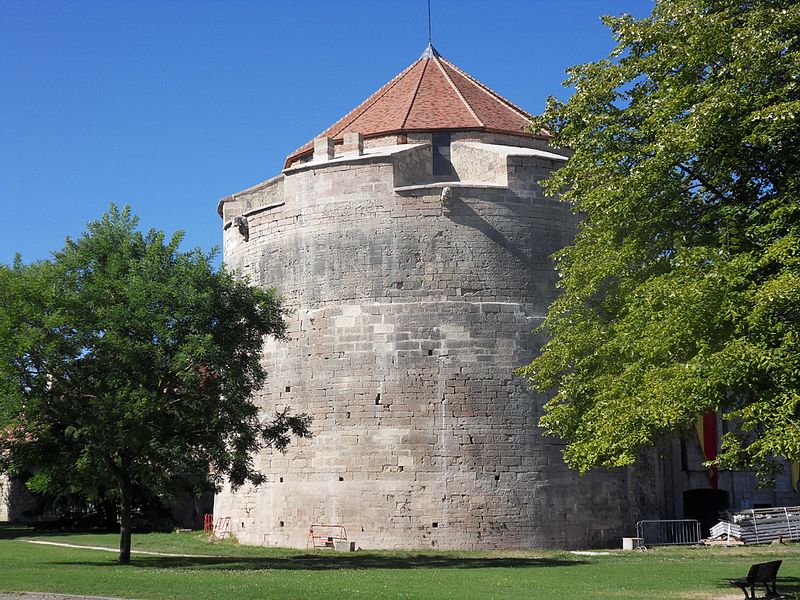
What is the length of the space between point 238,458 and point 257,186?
1205cm

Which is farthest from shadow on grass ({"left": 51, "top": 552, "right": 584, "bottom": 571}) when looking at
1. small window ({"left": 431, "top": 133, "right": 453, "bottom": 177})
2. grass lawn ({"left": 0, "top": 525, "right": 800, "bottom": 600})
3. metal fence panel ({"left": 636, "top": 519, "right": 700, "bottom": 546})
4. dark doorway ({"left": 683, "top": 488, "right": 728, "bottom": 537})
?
dark doorway ({"left": 683, "top": 488, "right": 728, "bottom": 537})

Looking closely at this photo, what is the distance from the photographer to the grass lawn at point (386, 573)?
14.8 meters

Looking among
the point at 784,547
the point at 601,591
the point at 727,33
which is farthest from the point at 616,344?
the point at 784,547

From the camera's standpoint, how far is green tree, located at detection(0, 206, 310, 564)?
1948 cm

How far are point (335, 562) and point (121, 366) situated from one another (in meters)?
6.38

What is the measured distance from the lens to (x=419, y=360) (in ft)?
83.8

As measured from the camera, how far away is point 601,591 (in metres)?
15.4

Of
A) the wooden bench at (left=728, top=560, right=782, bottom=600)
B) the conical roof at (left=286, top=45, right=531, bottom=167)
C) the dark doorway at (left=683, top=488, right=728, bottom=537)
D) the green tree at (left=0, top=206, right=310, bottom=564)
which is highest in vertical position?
the conical roof at (left=286, top=45, right=531, bottom=167)

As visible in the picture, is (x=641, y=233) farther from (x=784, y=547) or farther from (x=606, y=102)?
(x=784, y=547)

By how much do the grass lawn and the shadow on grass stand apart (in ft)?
0.08

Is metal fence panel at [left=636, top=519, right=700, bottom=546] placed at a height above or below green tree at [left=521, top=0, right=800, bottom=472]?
below

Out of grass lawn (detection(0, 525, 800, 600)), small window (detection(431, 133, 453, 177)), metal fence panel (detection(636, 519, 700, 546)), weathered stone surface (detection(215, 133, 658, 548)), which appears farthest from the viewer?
small window (detection(431, 133, 453, 177))

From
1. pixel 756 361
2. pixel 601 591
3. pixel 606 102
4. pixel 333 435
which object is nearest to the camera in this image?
pixel 756 361

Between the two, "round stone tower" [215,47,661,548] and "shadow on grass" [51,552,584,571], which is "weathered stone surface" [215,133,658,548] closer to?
"round stone tower" [215,47,661,548]
